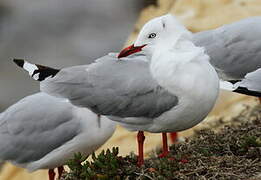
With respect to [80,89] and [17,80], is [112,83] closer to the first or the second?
[80,89]

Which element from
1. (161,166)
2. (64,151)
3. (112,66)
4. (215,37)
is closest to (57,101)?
(64,151)

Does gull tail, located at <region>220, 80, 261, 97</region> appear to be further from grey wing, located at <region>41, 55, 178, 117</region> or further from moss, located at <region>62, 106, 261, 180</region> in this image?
grey wing, located at <region>41, 55, 178, 117</region>

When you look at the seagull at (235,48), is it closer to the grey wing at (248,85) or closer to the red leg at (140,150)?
the grey wing at (248,85)

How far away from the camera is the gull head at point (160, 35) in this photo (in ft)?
15.7

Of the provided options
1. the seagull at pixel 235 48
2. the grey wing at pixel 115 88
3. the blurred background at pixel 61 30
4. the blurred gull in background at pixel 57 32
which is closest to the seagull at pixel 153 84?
the grey wing at pixel 115 88

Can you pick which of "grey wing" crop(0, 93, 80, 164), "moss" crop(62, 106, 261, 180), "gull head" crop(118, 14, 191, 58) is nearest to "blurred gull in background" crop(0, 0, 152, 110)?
"grey wing" crop(0, 93, 80, 164)

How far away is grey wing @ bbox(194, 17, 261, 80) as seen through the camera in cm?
652

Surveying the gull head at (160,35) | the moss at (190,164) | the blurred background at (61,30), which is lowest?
the moss at (190,164)

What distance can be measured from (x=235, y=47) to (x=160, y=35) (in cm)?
205

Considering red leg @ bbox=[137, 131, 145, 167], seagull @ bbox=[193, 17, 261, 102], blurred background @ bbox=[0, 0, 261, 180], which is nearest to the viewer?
red leg @ bbox=[137, 131, 145, 167]

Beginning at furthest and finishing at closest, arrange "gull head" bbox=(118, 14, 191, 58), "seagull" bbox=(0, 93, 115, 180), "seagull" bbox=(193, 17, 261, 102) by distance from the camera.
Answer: "seagull" bbox=(193, 17, 261, 102)
"seagull" bbox=(0, 93, 115, 180)
"gull head" bbox=(118, 14, 191, 58)

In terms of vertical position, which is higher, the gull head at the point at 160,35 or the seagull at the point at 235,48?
the seagull at the point at 235,48

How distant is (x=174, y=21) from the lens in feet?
15.8

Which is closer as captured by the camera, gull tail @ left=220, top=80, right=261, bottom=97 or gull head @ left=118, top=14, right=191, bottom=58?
gull head @ left=118, top=14, right=191, bottom=58
